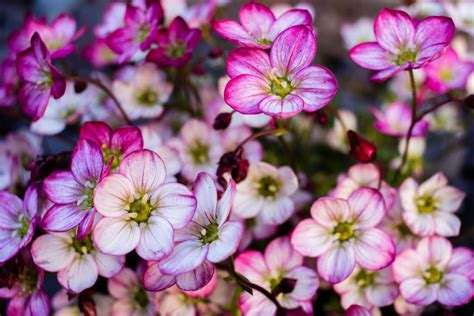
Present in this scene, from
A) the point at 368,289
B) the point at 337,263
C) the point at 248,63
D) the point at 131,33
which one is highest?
the point at 248,63

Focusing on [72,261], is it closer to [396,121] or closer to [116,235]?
[116,235]

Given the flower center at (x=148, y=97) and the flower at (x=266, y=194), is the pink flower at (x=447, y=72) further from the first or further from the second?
the flower center at (x=148, y=97)

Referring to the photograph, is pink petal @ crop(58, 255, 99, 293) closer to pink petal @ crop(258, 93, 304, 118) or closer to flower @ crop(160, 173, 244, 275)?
flower @ crop(160, 173, 244, 275)

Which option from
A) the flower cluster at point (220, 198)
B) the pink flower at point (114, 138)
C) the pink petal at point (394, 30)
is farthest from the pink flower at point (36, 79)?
→ the pink petal at point (394, 30)

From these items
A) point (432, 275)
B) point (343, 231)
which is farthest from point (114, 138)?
point (432, 275)

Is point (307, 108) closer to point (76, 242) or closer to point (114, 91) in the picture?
point (76, 242)

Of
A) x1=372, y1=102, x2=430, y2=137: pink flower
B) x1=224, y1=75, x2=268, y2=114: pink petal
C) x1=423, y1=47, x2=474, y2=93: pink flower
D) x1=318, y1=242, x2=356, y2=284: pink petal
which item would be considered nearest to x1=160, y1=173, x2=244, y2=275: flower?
x1=224, y1=75, x2=268, y2=114: pink petal

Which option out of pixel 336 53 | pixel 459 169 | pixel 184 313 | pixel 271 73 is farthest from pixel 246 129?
pixel 336 53
